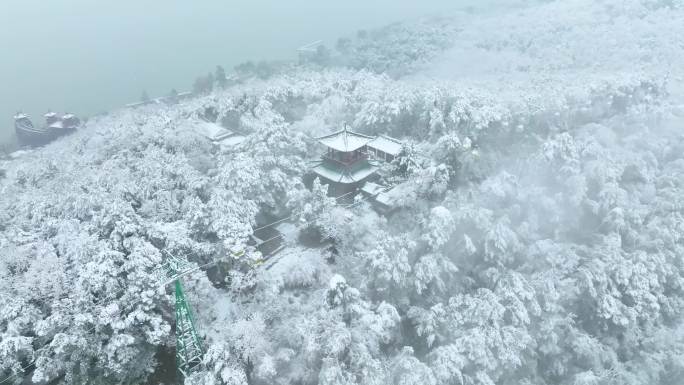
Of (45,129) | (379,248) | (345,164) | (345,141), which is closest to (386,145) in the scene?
(345,141)

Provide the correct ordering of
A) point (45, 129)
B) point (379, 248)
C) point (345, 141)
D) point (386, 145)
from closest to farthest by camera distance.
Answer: point (379, 248) → point (345, 141) → point (386, 145) → point (45, 129)

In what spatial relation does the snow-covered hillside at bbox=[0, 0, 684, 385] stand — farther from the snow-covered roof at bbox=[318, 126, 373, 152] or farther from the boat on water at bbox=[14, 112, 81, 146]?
the boat on water at bbox=[14, 112, 81, 146]

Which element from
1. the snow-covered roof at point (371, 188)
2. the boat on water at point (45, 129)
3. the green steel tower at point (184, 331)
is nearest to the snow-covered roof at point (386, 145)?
the snow-covered roof at point (371, 188)

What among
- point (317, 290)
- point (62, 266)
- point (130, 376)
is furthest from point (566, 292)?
point (62, 266)

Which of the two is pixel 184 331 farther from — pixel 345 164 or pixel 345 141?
pixel 345 141

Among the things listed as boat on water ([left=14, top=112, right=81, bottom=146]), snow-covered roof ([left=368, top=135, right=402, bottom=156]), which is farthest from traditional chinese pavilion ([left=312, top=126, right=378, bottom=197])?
boat on water ([left=14, top=112, right=81, bottom=146])

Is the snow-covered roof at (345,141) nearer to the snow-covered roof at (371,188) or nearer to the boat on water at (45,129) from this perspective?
the snow-covered roof at (371,188)

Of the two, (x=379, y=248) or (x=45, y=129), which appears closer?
(x=379, y=248)
